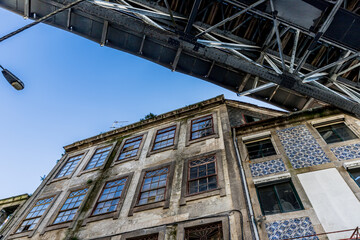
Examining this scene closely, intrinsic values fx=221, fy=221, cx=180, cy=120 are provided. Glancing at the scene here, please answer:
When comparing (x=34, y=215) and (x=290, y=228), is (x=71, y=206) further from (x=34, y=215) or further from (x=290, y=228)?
(x=290, y=228)

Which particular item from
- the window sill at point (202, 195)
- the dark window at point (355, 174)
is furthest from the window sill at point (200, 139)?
the dark window at point (355, 174)

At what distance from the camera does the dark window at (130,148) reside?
13516 mm

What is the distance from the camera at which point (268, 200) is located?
8367 mm

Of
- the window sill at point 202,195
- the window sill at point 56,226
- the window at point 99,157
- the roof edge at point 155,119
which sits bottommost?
the window sill at point 56,226

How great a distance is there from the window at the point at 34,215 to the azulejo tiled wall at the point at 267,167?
11.3 m

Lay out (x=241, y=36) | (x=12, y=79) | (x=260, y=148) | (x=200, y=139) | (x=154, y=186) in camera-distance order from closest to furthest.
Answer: (x=12, y=79) < (x=241, y=36) < (x=154, y=186) < (x=260, y=148) < (x=200, y=139)

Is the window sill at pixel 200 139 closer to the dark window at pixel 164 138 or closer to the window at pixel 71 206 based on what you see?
the dark window at pixel 164 138

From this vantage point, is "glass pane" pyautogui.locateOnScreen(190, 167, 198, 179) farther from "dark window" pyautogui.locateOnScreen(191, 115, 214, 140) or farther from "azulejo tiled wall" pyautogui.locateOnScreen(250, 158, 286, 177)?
"azulejo tiled wall" pyautogui.locateOnScreen(250, 158, 286, 177)

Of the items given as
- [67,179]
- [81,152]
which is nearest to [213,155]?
[67,179]

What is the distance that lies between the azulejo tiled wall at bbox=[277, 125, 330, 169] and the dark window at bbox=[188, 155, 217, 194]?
10.8ft

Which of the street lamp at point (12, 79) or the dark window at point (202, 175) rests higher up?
the dark window at point (202, 175)

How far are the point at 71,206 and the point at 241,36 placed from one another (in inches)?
451

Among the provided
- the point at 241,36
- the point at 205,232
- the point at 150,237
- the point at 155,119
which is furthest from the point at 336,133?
the point at 155,119

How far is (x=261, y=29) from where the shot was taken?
765 centimetres
